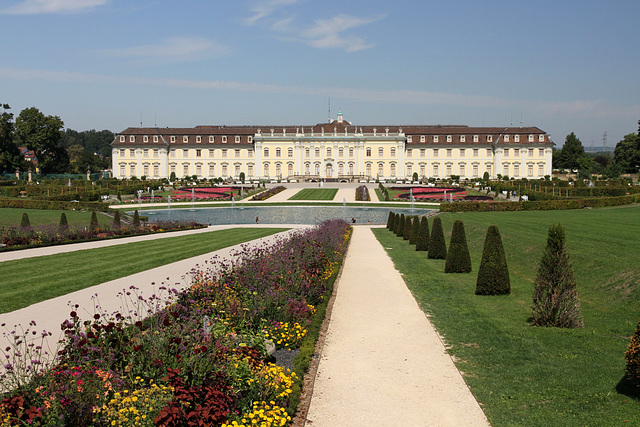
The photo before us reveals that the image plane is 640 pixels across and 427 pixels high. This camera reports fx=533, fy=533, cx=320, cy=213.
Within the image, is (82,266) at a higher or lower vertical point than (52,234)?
lower

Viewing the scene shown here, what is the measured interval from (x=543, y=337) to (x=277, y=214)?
33006 mm

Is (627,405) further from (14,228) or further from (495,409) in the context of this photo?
(14,228)

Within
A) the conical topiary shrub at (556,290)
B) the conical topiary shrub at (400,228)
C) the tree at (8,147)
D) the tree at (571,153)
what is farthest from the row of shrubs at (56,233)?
the tree at (571,153)

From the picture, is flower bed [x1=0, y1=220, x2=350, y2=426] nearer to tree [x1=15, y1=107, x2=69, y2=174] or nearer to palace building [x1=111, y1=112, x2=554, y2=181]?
tree [x1=15, y1=107, x2=69, y2=174]

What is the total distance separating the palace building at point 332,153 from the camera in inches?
3393

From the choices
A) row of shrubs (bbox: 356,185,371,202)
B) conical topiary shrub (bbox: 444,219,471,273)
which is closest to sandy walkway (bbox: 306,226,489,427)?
conical topiary shrub (bbox: 444,219,471,273)

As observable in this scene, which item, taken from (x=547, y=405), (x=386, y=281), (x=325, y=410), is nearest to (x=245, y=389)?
(x=325, y=410)

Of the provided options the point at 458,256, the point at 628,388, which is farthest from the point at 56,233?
the point at 628,388

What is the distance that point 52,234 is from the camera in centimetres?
2009

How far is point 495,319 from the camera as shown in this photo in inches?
376

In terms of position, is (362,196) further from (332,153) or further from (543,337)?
(543,337)

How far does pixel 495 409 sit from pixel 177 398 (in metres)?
3.38

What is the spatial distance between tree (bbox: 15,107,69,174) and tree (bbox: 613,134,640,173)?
79.7m

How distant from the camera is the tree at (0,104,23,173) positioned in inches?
2680
